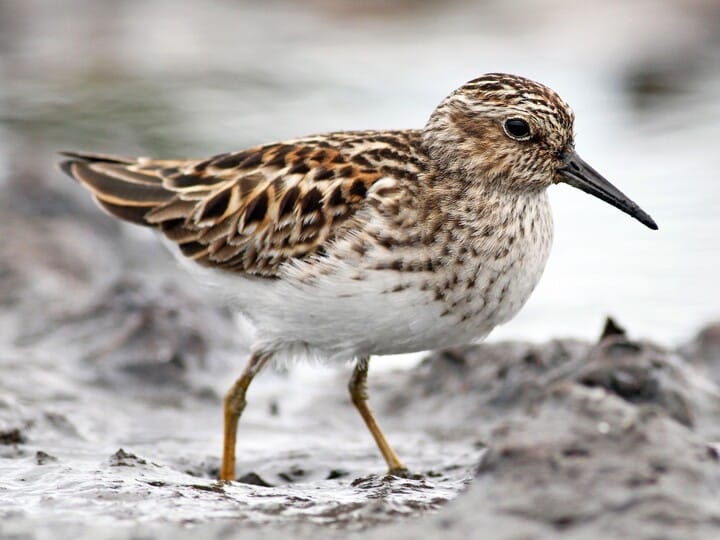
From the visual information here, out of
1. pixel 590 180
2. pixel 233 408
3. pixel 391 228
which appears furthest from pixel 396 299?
pixel 233 408

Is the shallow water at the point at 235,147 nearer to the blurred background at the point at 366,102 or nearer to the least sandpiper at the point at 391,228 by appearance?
the blurred background at the point at 366,102

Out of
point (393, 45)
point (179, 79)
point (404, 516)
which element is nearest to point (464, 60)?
point (393, 45)

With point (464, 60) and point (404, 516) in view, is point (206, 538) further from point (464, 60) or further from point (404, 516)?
point (464, 60)

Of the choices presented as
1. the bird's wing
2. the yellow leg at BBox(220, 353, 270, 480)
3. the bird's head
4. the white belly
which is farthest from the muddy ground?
the bird's head

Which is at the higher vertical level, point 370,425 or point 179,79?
point 179,79

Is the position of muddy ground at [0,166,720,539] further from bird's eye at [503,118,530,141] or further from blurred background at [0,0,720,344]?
bird's eye at [503,118,530,141]

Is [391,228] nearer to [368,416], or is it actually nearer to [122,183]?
[368,416]

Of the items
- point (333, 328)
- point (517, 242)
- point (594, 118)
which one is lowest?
point (333, 328)
